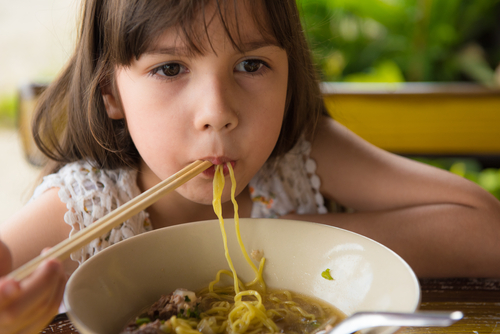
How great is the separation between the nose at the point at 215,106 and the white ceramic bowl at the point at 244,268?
0.70 feet

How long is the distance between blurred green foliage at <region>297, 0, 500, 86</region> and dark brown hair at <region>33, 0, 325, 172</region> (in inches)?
88.5

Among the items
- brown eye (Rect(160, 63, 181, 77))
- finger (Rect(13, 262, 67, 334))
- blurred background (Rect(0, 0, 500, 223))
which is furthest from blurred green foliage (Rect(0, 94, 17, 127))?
finger (Rect(13, 262, 67, 334))

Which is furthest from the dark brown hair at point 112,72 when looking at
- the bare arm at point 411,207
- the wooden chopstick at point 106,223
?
the wooden chopstick at point 106,223

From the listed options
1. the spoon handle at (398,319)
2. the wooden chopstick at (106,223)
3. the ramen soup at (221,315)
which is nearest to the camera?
the spoon handle at (398,319)

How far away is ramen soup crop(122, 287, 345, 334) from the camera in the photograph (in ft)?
2.63

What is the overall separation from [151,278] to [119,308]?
100mm

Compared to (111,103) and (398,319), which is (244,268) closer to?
(398,319)

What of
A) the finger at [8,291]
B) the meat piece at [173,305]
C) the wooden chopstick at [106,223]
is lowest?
the meat piece at [173,305]

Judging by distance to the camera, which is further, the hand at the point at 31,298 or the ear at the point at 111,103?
the ear at the point at 111,103

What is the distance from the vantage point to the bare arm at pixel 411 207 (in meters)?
1.20

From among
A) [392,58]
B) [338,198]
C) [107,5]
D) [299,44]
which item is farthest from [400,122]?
[107,5]

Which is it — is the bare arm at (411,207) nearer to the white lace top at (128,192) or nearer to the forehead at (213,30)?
the white lace top at (128,192)

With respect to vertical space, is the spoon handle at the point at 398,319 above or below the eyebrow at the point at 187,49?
below

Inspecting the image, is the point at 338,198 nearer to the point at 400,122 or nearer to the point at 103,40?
the point at 103,40
